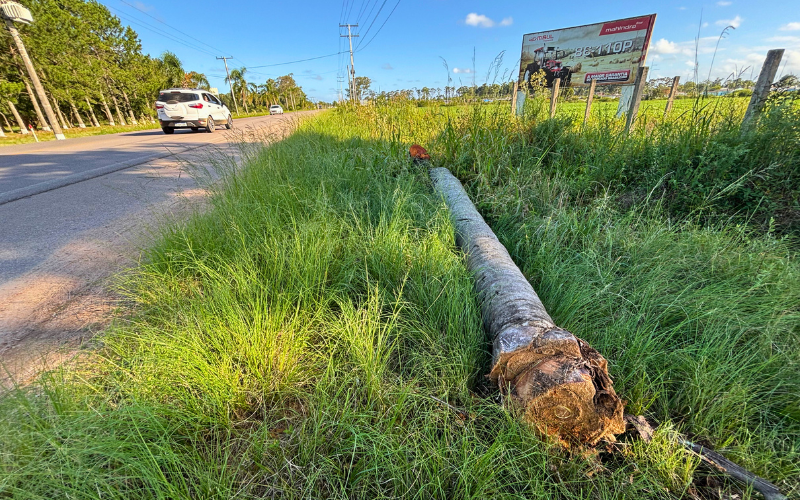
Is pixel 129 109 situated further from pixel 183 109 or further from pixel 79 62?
pixel 183 109

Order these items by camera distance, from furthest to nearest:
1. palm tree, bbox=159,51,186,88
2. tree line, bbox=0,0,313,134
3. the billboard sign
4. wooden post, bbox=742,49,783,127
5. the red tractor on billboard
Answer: palm tree, bbox=159,51,186,88 < tree line, bbox=0,0,313,134 < the red tractor on billboard < the billboard sign < wooden post, bbox=742,49,783,127

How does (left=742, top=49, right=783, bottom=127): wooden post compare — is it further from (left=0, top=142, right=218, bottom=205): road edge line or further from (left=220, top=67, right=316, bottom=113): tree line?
(left=220, top=67, right=316, bottom=113): tree line

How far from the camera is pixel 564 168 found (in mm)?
3955

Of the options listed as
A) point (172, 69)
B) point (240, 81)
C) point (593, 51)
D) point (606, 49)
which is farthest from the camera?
point (240, 81)

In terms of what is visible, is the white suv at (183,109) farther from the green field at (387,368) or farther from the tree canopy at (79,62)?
the green field at (387,368)

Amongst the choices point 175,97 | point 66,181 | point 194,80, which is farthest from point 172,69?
point 66,181

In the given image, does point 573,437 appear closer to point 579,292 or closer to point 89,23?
point 579,292

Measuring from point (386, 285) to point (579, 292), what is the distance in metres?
1.19

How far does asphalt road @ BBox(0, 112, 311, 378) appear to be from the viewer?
1865 millimetres

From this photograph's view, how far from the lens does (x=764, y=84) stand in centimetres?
348

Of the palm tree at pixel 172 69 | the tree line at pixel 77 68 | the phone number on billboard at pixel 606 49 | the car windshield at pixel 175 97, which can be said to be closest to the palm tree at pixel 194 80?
the palm tree at pixel 172 69

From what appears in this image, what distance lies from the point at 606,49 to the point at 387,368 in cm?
1523

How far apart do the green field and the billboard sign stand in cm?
1012

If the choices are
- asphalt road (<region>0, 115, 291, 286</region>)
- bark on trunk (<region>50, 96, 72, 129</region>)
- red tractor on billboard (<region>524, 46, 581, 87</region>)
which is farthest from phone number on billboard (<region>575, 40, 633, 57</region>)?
bark on trunk (<region>50, 96, 72, 129</region>)
